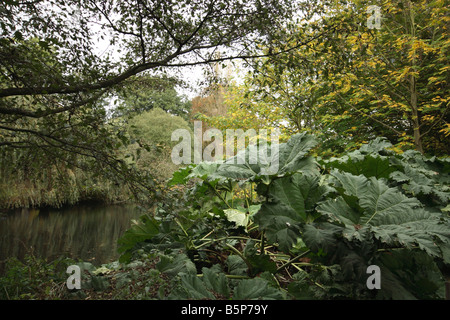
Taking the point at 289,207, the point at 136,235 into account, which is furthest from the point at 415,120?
the point at 136,235

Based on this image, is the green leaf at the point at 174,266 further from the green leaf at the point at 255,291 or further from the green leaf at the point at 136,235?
the green leaf at the point at 136,235

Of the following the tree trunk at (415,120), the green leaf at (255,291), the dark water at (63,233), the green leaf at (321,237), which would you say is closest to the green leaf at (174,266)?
the green leaf at (255,291)

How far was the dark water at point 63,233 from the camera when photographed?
6.82 meters

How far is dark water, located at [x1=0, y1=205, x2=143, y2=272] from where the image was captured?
6.82 meters

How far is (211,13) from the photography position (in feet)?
7.78

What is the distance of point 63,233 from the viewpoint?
8.80 metres

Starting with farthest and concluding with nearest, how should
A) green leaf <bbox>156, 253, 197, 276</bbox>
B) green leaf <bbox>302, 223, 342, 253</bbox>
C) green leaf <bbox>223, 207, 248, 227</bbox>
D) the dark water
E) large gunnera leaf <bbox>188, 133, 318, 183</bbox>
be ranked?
1. the dark water
2. green leaf <bbox>223, 207, 248, 227</bbox>
3. large gunnera leaf <bbox>188, 133, 318, 183</bbox>
4. green leaf <bbox>156, 253, 197, 276</bbox>
5. green leaf <bbox>302, 223, 342, 253</bbox>

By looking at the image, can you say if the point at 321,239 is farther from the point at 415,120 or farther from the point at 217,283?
the point at 415,120

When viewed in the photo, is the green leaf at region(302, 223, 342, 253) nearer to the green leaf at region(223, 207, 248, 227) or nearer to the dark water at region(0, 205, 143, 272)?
A: the green leaf at region(223, 207, 248, 227)

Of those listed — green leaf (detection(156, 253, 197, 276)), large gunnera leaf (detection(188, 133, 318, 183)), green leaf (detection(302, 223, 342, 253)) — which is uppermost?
large gunnera leaf (detection(188, 133, 318, 183))

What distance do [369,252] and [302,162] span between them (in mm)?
477

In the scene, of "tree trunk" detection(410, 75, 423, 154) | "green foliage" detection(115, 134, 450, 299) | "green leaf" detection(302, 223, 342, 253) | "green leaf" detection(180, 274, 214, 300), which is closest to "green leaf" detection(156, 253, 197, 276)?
"green foliage" detection(115, 134, 450, 299)
